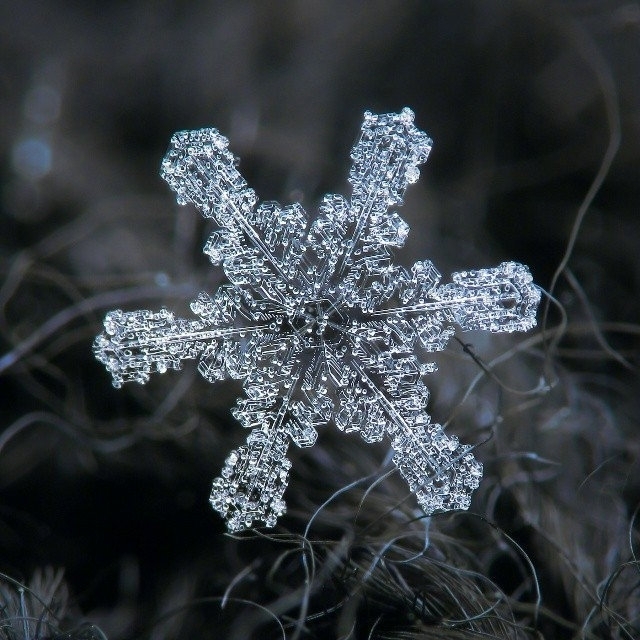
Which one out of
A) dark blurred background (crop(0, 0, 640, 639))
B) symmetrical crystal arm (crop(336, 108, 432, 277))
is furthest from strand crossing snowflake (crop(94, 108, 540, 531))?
dark blurred background (crop(0, 0, 640, 639))

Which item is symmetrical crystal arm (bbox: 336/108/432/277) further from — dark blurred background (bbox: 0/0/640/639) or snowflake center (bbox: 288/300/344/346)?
dark blurred background (bbox: 0/0/640/639)

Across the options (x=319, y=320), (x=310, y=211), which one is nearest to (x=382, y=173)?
(x=319, y=320)

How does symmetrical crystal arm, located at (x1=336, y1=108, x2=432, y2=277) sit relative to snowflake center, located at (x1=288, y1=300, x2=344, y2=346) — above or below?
above

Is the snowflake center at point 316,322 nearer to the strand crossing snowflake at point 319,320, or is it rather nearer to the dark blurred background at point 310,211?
the strand crossing snowflake at point 319,320

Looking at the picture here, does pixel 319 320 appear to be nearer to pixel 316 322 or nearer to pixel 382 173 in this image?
pixel 316 322

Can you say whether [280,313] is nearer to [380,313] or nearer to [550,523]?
[380,313]

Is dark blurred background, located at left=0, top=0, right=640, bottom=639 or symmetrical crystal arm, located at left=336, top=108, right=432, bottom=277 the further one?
dark blurred background, located at left=0, top=0, right=640, bottom=639

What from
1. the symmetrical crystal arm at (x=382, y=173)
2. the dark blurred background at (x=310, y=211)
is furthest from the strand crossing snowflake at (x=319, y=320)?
the dark blurred background at (x=310, y=211)
